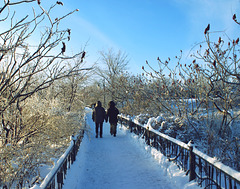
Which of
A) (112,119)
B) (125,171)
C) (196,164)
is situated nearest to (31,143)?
(125,171)

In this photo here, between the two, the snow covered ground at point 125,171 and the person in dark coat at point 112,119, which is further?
the person in dark coat at point 112,119

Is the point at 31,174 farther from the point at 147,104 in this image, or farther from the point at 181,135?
the point at 147,104

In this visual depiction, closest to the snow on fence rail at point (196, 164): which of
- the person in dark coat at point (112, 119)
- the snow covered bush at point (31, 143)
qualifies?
the person in dark coat at point (112, 119)

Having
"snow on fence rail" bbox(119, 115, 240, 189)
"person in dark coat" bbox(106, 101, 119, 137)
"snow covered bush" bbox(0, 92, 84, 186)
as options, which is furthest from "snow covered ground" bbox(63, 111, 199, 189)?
"person in dark coat" bbox(106, 101, 119, 137)

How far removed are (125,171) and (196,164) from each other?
194 centimetres

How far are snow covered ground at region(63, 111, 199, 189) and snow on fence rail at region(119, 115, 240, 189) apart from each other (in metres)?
0.18

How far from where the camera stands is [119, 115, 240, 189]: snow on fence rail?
297 cm

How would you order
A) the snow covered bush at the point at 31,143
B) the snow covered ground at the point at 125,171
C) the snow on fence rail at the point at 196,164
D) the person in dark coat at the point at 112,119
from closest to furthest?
the snow on fence rail at the point at 196,164 < the snow covered bush at the point at 31,143 < the snow covered ground at the point at 125,171 < the person in dark coat at the point at 112,119

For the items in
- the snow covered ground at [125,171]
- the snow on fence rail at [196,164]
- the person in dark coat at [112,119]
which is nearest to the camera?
the snow on fence rail at [196,164]

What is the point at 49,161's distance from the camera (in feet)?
13.2

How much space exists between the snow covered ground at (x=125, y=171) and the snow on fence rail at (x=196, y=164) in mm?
183

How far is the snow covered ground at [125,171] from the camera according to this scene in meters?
4.42

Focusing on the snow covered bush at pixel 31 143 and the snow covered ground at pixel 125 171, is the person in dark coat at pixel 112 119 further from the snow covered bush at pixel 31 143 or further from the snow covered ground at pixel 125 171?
the snow covered bush at pixel 31 143

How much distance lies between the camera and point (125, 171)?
5324mm
